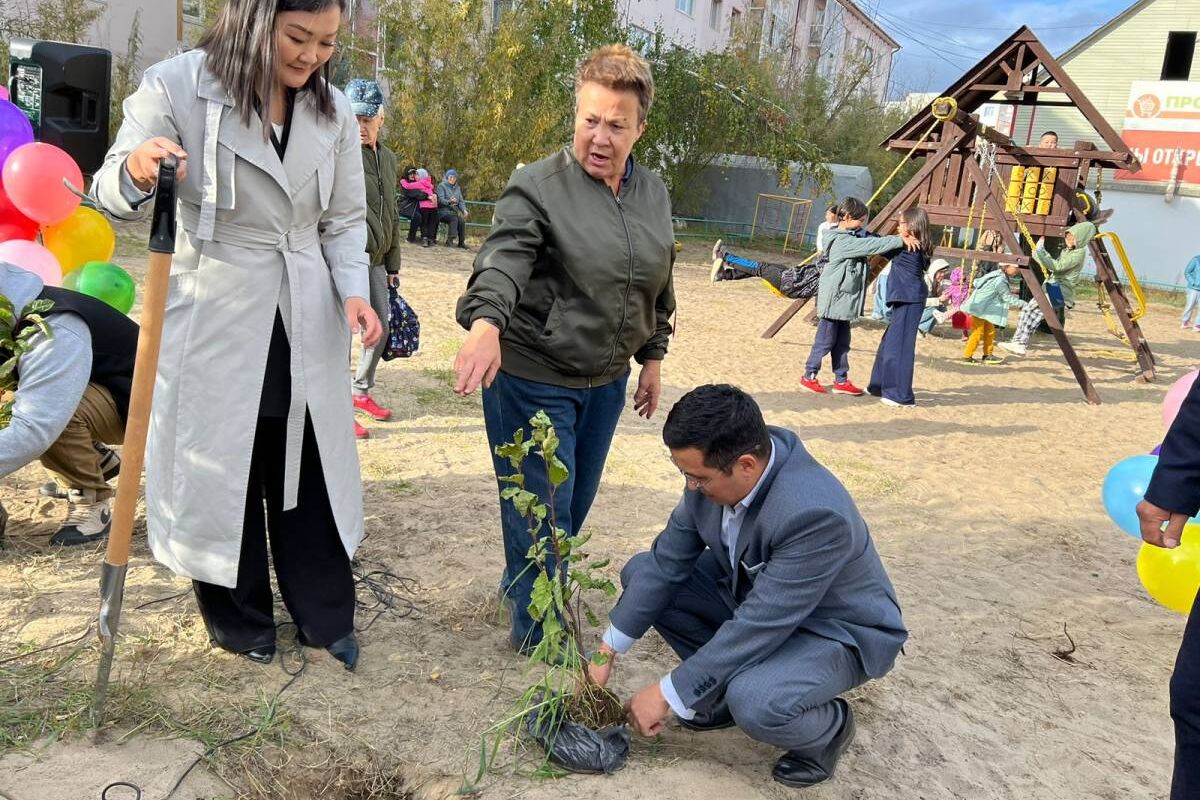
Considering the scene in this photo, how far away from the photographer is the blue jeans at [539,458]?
286 centimetres

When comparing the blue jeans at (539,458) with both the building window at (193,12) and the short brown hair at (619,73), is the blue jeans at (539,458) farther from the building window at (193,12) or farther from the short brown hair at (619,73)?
the building window at (193,12)

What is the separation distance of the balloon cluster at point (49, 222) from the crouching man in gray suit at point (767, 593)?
2996 mm

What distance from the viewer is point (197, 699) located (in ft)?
8.93

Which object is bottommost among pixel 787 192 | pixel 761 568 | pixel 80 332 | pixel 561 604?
pixel 561 604

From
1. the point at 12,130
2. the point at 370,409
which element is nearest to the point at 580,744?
the point at 370,409

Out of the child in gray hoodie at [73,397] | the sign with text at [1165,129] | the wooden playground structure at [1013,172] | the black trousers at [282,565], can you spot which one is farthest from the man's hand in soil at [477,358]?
the sign with text at [1165,129]

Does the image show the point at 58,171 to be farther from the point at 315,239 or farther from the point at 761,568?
the point at 761,568

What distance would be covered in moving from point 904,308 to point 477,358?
6.05 meters

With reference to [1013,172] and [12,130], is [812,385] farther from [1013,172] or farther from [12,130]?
[12,130]

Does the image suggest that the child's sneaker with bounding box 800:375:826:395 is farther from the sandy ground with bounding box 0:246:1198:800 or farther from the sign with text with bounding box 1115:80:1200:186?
the sign with text with bounding box 1115:80:1200:186

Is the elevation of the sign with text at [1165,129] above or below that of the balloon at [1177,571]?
above

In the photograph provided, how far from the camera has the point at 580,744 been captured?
2561mm

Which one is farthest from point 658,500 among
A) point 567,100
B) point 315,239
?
point 567,100

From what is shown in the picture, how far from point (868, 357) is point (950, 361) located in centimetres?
93
